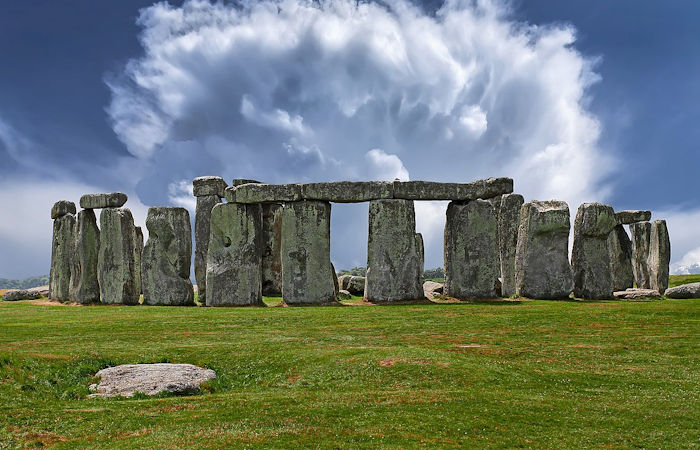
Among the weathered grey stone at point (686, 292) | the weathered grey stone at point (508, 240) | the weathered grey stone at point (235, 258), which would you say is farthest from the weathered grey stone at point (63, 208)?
the weathered grey stone at point (686, 292)

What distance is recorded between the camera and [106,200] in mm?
34625

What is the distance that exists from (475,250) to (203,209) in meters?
17.6

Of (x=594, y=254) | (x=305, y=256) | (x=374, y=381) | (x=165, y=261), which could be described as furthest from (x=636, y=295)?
(x=165, y=261)

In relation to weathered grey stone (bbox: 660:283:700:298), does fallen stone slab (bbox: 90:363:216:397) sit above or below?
below

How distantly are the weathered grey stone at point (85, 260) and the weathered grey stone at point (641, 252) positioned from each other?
34.3 metres

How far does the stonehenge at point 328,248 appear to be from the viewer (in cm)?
3148

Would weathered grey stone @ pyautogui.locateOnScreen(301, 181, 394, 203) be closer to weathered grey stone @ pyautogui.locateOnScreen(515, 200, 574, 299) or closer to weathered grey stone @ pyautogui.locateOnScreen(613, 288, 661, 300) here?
weathered grey stone @ pyautogui.locateOnScreen(515, 200, 574, 299)

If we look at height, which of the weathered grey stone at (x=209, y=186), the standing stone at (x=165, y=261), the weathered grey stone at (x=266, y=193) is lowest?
the standing stone at (x=165, y=261)

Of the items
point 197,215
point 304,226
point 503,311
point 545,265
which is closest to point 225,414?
point 503,311

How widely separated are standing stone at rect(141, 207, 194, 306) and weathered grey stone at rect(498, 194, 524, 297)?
1736cm

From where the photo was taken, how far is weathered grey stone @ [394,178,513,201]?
3164 centimetres

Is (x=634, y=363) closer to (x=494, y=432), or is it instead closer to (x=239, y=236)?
(x=494, y=432)

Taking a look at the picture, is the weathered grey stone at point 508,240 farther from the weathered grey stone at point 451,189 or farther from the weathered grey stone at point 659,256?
the weathered grey stone at point 659,256

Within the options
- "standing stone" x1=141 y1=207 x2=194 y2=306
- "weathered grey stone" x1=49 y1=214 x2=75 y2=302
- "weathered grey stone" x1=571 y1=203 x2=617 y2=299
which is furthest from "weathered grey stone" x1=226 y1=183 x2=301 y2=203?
"weathered grey stone" x1=571 y1=203 x2=617 y2=299
